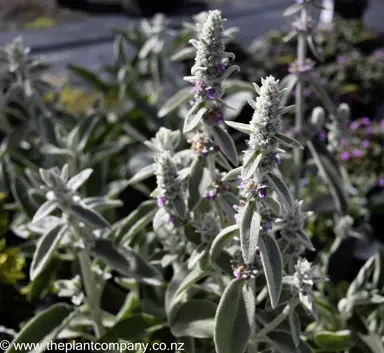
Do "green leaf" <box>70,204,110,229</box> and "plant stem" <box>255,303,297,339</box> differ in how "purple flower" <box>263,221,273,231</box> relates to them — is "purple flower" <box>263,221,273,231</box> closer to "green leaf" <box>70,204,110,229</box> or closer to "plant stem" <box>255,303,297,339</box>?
"plant stem" <box>255,303,297,339</box>

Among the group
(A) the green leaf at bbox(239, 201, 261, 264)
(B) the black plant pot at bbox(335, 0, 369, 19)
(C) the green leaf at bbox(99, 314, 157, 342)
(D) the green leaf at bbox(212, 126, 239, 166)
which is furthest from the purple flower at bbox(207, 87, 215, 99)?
(B) the black plant pot at bbox(335, 0, 369, 19)

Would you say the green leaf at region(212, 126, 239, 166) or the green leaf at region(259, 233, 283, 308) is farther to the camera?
the green leaf at region(212, 126, 239, 166)

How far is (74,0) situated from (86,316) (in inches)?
213

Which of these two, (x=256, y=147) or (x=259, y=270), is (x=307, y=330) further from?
(x=256, y=147)

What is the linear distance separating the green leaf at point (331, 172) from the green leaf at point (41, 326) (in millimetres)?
841

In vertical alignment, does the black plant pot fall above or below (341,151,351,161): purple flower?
above

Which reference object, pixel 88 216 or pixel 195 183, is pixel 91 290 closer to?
pixel 88 216

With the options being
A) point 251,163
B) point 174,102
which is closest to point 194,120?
point 251,163

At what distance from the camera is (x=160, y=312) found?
134 cm

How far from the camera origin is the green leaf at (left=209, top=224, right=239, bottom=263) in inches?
39.8

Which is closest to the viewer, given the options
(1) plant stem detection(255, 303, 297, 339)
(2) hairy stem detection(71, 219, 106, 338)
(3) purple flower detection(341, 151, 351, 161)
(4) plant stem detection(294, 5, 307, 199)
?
(1) plant stem detection(255, 303, 297, 339)

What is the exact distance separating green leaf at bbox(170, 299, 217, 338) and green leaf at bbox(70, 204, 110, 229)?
0.29 meters

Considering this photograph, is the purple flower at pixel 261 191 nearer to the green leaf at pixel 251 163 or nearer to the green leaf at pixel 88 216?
the green leaf at pixel 251 163

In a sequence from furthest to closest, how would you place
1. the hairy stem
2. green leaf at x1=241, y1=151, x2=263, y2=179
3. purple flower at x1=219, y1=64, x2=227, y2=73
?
the hairy stem < purple flower at x1=219, y1=64, x2=227, y2=73 < green leaf at x1=241, y1=151, x2=263, y2=179
